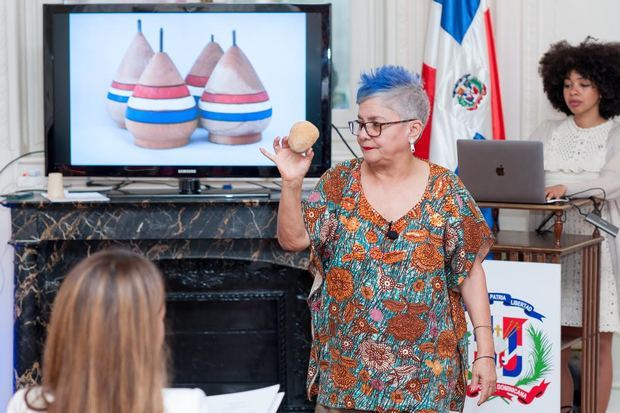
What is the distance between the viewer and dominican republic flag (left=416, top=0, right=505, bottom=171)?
483 centimetres

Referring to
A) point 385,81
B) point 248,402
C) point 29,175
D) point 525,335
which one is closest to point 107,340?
point 248,402

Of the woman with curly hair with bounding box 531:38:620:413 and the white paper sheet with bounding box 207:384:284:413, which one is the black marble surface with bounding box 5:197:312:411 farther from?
the white paper sheet with bounding box 207:384:284:413

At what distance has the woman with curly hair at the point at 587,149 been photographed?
4.53 m

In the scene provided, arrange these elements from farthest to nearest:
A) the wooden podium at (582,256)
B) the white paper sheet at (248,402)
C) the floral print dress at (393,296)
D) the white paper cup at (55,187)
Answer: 1. the white paper cup at (55,187)
2. the wooden podium at (582,256)
3. the floral print dress at (393,296)
4. the white paper sheet at (248,402)

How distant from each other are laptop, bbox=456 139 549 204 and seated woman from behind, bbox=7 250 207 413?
9.32ft

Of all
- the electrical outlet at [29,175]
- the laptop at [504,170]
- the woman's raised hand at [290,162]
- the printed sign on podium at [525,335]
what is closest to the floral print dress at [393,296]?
the woman's raised hand at [290,162]

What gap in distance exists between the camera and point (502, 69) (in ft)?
16.4

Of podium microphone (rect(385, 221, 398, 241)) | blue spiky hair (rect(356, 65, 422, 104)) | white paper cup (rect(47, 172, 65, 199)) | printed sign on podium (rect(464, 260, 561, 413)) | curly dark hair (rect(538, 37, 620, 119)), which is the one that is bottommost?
printed sign on podium (rect(464, 260, 561, 413))

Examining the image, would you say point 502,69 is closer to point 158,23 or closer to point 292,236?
point 158,23

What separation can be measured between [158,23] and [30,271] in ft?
3.83

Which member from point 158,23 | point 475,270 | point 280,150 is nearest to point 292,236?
point 280,150

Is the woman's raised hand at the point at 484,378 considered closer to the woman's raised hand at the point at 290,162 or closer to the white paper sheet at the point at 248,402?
the woman's raised hand at the point at 290,162

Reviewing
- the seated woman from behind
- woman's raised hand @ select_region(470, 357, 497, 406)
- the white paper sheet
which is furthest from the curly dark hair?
the seated woman from behind

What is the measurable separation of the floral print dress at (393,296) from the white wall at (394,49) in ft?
6.86
